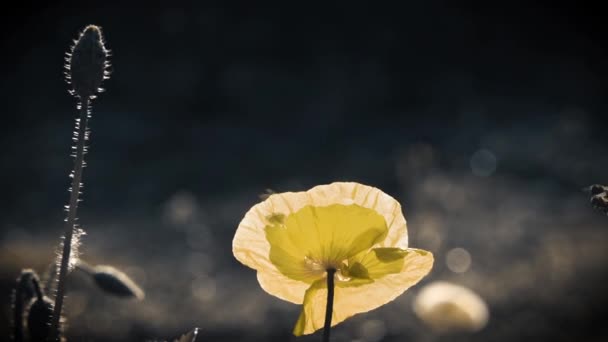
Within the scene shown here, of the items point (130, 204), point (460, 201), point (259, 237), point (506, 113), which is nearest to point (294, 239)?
point (259, 237)

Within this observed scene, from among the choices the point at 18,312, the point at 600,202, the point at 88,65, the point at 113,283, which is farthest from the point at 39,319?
the point at 600,202

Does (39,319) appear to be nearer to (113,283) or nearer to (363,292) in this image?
(113,283)

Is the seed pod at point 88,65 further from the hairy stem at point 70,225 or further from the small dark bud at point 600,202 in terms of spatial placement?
the small dark bud at point 600,202

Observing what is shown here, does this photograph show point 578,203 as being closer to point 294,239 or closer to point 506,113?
point 506,113

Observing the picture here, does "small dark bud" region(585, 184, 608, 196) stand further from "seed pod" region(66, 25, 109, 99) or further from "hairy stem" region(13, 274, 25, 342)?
"hairy stem" region(13, 274, 25, 342)

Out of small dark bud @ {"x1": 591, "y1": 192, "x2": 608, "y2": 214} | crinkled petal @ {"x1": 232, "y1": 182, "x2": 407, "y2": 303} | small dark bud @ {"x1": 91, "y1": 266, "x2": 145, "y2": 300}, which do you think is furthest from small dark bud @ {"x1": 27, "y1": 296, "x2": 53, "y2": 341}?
small dark bud @ {"x1": 591, "y1": 192, "x2": 608, "y2": 214}

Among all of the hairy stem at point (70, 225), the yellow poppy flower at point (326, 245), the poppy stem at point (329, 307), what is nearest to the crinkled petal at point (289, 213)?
the yellow poppy flower at point (326, 245)
